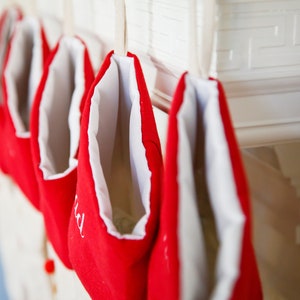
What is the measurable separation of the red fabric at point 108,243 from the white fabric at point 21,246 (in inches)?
13.1

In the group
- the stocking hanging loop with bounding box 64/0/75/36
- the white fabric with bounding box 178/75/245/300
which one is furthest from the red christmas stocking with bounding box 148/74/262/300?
the stocking hanging loop with bounding box 64/0/75/36

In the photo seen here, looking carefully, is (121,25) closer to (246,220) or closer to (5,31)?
(246,220)

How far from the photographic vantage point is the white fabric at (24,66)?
76 cm

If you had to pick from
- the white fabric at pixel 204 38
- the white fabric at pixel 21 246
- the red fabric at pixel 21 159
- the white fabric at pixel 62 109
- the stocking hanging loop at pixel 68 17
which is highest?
the white fabric at pixel 204 38

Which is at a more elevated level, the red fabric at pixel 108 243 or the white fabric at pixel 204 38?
the white fabric at pixel 204 38

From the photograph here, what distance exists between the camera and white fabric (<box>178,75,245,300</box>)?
1.18 ft

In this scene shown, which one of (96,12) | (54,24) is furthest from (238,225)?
(54,24)

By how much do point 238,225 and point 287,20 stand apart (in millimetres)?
198

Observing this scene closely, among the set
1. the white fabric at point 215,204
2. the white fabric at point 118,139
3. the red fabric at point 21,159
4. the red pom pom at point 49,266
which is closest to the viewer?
the white fabric at point 215,204

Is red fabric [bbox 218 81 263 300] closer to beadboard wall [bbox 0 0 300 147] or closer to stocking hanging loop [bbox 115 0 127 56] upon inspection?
beadboard wall [bbox 0 0 300 147]

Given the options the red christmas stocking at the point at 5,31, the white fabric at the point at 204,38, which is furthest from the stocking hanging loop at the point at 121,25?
the red christmas stocking at the point at 5,31

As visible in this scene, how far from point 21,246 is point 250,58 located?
617mm

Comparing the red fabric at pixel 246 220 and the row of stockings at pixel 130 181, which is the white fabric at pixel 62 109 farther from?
the red fabric at pixel 246 220

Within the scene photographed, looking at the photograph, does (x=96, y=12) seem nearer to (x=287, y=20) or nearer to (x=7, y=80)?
(x=7, y=80)
